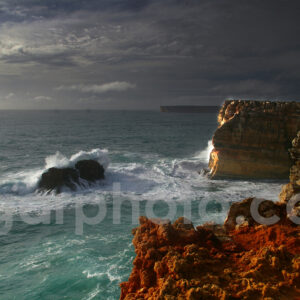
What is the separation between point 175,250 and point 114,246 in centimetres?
743

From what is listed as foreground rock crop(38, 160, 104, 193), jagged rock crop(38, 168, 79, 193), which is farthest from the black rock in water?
jagged rock crop(38, 168, 79, 193)

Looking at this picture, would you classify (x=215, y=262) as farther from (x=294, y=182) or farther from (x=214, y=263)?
(x=294, y=182)

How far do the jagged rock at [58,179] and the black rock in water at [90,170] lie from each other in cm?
104

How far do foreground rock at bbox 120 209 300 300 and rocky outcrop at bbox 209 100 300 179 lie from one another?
1843cm

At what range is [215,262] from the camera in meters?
7.06

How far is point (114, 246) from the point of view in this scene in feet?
46.7

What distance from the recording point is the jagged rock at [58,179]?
79.4 feet

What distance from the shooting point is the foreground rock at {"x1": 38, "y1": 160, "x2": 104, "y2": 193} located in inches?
958

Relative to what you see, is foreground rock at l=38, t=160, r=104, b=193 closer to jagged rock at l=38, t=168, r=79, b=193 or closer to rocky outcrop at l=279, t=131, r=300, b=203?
jagged rock at l=38, t=168, r=79, b=193

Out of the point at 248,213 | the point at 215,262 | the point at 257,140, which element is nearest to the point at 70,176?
the point at 257,140

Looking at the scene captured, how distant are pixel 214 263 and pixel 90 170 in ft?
71.2

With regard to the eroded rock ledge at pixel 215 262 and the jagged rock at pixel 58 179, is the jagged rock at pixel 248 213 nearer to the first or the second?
the eroded rock ledge at pixel 215 262

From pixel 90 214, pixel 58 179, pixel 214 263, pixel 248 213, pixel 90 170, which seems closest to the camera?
pixel 214 263

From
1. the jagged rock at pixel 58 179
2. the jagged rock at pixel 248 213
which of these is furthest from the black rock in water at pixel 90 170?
the jagged rock at pixel 248 213
